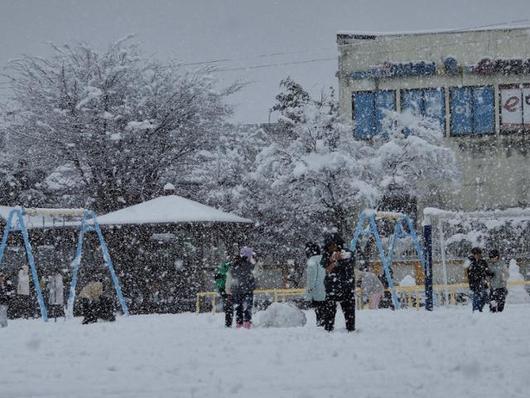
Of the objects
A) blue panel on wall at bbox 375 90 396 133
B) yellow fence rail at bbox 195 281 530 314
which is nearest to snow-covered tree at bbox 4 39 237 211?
blue panel on wall at bbox 375 90 396 133

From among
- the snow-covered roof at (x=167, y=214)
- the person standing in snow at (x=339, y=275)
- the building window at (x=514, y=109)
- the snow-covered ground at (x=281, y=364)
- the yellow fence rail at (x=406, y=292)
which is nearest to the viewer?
the snow-covered ground at (x=281, y=364)

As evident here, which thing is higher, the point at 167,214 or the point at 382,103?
the point at 382,103

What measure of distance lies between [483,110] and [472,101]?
579 mm

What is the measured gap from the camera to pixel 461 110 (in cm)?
3503

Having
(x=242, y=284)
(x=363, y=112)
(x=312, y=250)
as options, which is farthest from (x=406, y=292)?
(x=363, y=112)

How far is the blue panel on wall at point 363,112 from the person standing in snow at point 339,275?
2279 centimetres

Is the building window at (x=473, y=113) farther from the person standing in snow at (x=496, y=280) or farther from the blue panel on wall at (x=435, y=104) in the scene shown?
the person standing in snow at (x=496, y=280)

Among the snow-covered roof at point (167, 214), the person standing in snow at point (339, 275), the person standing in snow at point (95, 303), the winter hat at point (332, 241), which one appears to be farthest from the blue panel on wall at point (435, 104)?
the person standing in snow at point (339, 275)

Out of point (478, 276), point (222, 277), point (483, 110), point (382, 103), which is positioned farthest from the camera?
point (382, 103)

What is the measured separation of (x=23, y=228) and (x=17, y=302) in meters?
6.54

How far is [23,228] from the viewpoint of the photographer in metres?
19.9

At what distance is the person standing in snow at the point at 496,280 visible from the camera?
18375 mm

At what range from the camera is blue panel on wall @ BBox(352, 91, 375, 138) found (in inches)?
1383

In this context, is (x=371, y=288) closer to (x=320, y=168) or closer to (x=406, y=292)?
(x=406, y=292)
